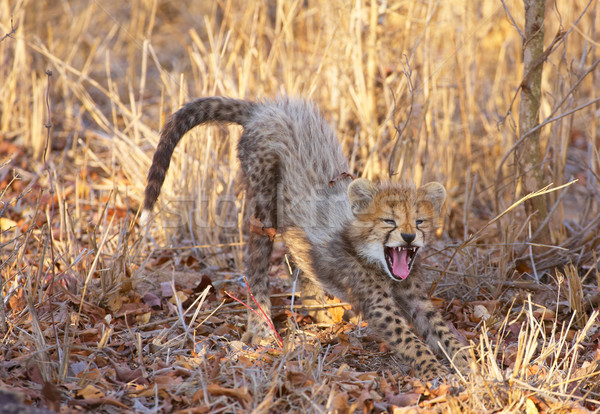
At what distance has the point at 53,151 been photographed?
22.0 feet

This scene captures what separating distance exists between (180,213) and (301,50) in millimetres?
2768

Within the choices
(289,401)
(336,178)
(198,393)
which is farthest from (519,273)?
(198,393)

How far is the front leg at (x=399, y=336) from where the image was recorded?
10.1 feet

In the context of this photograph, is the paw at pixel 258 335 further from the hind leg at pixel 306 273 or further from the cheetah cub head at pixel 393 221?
the cheetah cub head at pixel 393 221

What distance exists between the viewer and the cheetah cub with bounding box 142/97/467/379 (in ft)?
11.0

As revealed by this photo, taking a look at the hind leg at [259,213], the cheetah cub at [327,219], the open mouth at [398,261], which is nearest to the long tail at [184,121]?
the cheetah cub at [327,219]

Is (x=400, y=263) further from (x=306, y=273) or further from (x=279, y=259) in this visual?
(x=279, y=259)

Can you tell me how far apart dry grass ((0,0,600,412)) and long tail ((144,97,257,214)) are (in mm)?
312

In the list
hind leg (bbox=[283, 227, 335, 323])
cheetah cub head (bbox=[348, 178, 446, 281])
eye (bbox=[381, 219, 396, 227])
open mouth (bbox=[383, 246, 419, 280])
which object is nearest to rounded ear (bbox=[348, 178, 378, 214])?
A: cheetah cub head (bbox=[348, 178, 446, 281])

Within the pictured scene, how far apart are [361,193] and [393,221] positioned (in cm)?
28

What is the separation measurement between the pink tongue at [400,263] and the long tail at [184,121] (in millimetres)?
1339

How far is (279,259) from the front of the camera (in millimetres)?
4906

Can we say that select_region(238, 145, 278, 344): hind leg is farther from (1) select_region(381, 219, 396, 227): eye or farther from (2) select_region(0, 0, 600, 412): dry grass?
(1) select_region(381, 219, 396, 227): eye

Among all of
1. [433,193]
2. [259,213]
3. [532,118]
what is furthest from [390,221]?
[532,118]
